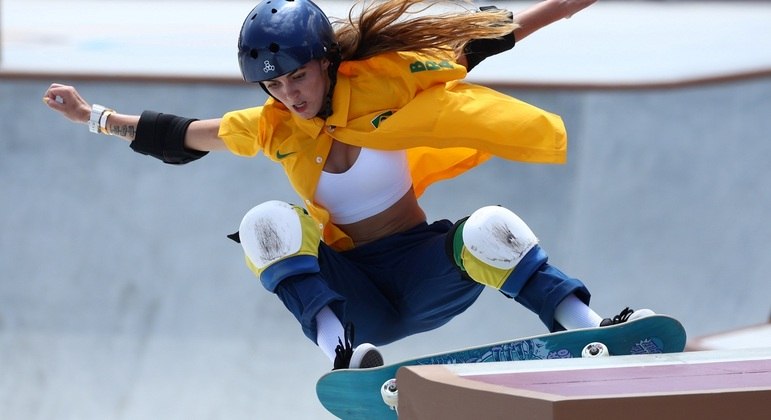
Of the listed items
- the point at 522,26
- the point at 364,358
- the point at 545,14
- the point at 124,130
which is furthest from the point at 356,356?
the point at 545,14

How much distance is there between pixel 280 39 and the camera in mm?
3857

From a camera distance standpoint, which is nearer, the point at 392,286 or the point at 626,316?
the point at 626,316

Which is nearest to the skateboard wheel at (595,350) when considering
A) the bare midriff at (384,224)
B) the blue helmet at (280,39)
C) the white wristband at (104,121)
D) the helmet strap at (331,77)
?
the bare midriff at (384,224)

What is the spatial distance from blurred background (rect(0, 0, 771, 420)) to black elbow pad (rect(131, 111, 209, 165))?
2.80 metres

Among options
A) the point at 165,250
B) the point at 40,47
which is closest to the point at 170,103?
the point at 165,250

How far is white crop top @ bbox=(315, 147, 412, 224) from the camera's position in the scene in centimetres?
413

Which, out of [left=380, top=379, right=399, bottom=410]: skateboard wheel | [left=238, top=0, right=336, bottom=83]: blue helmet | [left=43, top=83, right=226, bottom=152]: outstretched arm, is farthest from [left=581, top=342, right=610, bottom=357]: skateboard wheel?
[left=43, top=83, right=226, bottom=152]: outstretched arm

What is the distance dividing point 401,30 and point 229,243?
12.7ft

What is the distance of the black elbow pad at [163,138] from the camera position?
430 cm

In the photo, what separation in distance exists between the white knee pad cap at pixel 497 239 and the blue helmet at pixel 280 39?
2.57 feet

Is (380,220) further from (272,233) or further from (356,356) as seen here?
(356,356)

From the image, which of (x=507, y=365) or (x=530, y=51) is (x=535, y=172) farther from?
(x=507, y=365)

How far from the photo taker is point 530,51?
11297 mm

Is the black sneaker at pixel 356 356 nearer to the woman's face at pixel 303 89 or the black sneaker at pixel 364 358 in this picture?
the black sneaker at pixel 364 358
